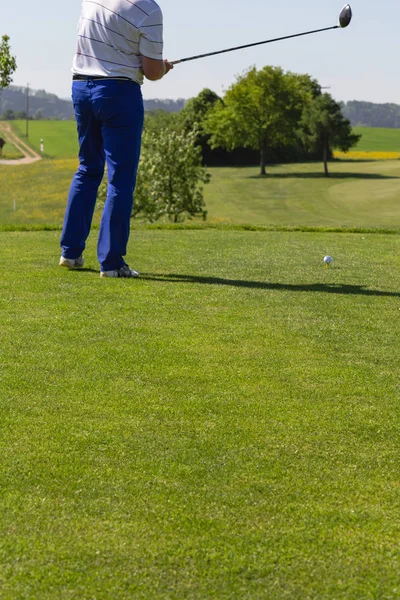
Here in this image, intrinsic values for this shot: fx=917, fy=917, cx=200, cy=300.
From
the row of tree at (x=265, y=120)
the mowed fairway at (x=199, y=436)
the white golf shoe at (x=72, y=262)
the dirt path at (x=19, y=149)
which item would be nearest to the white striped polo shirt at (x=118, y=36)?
the white golf shoe at (x=72, y=262)

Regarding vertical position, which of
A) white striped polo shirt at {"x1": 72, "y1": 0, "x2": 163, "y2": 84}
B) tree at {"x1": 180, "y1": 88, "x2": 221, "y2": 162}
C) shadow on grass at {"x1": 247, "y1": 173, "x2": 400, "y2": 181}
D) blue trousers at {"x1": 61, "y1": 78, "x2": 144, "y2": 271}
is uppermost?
tree at {"x1": 180, "y1": 88, "x2": 221, "y2": 162}

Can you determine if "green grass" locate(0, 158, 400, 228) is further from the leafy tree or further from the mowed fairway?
the mowed fairway

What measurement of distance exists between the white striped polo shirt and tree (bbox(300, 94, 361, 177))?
238ft

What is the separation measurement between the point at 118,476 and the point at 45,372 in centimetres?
133

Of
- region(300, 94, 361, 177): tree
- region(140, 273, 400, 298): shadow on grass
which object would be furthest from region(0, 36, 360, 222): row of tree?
region(140, 273, 400, 298): shadow on grass

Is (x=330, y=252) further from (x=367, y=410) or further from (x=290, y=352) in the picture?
(x=367, y=410)

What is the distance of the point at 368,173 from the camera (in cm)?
7719

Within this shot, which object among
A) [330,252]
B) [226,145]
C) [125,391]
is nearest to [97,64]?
[330,252]

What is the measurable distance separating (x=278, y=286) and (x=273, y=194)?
6034cm

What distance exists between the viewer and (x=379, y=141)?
119 metres

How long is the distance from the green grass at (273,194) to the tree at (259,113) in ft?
10.2

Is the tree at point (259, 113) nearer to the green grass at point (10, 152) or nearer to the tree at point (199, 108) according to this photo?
the tree at point (199, 108)

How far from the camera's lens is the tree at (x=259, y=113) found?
284 ft

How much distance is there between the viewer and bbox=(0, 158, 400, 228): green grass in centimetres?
5153
